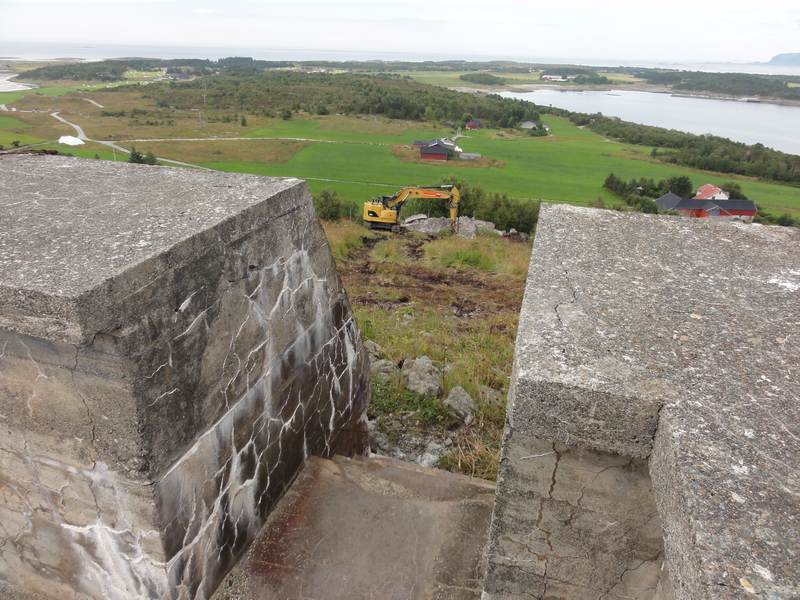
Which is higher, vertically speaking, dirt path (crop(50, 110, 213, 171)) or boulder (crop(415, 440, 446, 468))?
boulder (crop(415, 440, 446, 468))

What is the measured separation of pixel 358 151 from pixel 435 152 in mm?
6236

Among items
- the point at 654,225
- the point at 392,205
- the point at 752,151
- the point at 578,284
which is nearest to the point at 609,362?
the point at 578,284

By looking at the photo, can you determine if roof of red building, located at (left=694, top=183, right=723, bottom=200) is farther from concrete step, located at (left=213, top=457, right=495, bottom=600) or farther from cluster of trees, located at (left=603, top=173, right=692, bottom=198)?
concrete step, located at (left=213, top=457, right=495, bottom=600)

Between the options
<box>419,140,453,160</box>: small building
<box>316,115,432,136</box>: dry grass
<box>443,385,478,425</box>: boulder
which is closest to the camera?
<box>443,385,478,425</box>: boulder

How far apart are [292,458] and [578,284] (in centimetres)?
225

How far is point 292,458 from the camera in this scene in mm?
3627

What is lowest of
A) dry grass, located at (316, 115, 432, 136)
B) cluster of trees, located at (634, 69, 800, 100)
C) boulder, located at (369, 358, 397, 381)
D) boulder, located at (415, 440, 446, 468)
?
dry grass, located at (316, 115, 432, 136)

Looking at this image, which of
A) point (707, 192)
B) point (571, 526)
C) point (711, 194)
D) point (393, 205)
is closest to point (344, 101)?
point (707, 192)

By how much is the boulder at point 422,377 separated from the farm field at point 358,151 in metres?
24.2

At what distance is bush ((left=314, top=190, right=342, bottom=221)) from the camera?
961 inches

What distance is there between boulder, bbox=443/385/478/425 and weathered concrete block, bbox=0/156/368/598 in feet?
8.27

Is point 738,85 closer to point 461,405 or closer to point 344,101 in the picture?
point 344,101

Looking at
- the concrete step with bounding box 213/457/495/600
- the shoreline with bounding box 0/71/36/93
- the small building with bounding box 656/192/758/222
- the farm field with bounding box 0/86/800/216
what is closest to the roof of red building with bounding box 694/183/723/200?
the small building with bounding box 656/192/758/222

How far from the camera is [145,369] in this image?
2113 millimetres
